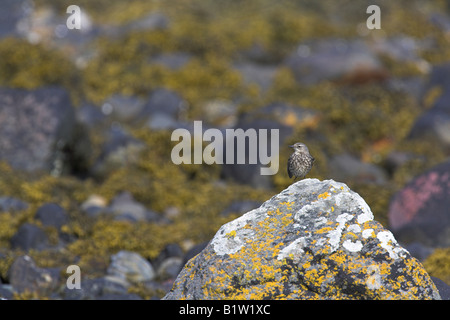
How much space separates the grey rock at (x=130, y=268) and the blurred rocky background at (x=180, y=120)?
41mm

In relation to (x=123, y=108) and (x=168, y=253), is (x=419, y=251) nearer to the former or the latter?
(x=168, y=253)

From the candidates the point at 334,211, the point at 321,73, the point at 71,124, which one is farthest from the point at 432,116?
the point at 334,211

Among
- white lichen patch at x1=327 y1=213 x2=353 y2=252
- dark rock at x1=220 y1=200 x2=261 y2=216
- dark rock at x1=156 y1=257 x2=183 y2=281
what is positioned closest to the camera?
white lichen patch at x1=327 y1=213 x2=353 y2=252

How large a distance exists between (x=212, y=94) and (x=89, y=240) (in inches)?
428

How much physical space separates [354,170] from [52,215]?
8.59m

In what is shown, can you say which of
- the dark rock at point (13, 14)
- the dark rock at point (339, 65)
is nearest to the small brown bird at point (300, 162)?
the dark rock at point (339, 65)

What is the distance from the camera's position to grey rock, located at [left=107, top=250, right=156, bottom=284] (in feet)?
37.0

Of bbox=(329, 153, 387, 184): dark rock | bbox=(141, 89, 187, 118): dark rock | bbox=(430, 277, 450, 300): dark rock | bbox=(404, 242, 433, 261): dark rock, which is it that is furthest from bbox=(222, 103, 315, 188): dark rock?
bbox=(430, 277, 450, 300): dark rock

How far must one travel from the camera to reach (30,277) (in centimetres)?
1068

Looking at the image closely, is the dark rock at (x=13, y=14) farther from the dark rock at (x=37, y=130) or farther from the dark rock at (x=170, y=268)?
the dark rock at (x=170, y=268)

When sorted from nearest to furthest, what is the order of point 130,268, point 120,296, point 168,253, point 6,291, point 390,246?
1. point 390,246
2. point 120,296
3. point 6,291
4. point 130,268
5. point 168,253

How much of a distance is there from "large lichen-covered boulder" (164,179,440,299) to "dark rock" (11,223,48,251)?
5994mm

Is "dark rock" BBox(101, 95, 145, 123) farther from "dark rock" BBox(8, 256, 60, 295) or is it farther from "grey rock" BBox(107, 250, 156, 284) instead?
"dark rock" BBox(8, 256, 60, 295)

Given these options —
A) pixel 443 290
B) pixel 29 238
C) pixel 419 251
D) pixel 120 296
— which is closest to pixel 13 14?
pixel 29 238
